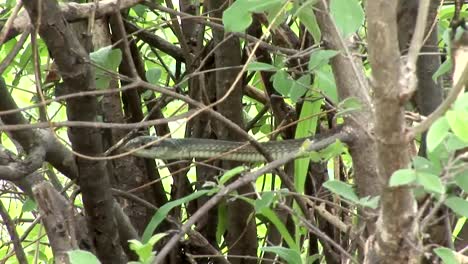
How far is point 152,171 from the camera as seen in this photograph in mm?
2400

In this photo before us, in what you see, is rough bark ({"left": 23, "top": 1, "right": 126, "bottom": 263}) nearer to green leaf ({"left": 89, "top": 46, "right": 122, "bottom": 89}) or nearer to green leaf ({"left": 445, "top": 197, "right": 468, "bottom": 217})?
green leaf ({"left": 89, "top": 46, "right": 122, "bottom": 89})

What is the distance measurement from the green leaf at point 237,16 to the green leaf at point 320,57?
17cm

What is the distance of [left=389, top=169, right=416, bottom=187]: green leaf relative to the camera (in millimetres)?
876

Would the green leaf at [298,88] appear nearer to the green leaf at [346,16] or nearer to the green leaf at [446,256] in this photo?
the green leaf at [346,16]

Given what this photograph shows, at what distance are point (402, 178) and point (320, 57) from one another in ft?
1.84

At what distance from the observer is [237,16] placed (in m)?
1.28

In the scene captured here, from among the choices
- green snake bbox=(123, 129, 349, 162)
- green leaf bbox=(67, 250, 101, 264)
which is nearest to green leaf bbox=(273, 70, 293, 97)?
green snake bbox=(123, 129, 349, 162)

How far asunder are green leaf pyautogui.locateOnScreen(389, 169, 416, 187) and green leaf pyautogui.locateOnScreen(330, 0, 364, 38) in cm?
28

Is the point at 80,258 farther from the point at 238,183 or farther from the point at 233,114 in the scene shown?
the point at 233,114

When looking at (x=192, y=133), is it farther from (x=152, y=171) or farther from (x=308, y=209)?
(x=308, y=209)

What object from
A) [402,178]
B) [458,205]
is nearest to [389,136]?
[402,178]

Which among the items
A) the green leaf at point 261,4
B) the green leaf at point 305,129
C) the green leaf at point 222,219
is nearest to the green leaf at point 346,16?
the green leaf at point 261,4

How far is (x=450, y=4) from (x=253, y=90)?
2.06ft

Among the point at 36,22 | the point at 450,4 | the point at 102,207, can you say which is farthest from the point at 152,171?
the point at 36,22
